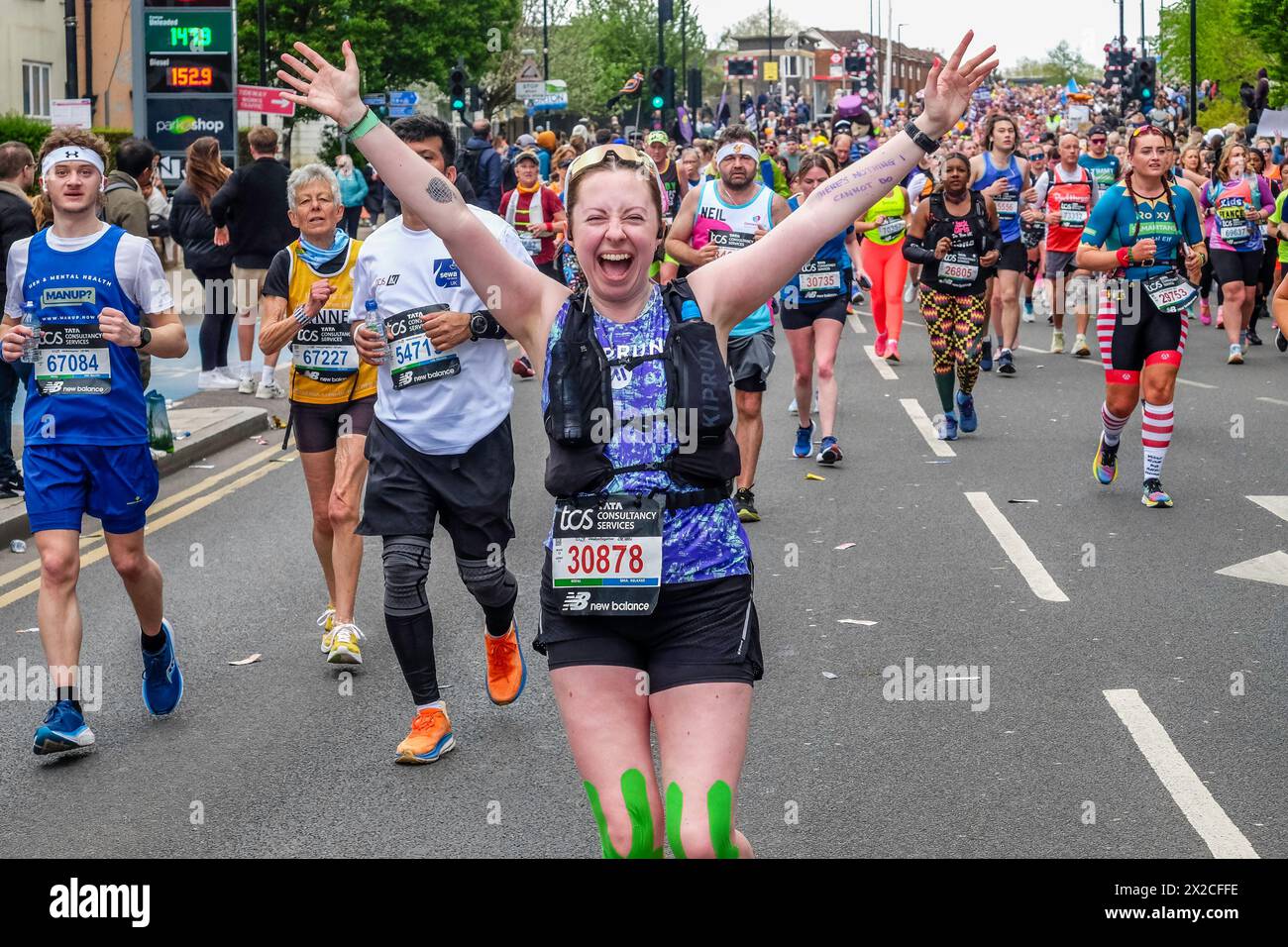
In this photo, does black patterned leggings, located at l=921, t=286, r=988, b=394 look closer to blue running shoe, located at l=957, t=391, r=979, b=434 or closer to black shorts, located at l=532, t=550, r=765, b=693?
blue running shoe, located at l=957, t=391, r=979, b=434

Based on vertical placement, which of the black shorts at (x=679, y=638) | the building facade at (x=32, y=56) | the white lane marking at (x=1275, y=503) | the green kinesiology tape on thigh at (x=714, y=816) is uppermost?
the building facade at (x=32, y=56)

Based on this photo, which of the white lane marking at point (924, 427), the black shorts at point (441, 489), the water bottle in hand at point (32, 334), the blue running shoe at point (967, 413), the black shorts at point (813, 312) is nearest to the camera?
the black shorts at point (441, 489)

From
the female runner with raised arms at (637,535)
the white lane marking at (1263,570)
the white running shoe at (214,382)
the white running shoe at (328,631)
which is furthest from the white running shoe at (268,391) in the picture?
the female runner with raised arms at (637,535)

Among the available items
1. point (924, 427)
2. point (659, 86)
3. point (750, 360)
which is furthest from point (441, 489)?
point (659, 86)

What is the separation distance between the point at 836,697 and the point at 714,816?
3.19 meters

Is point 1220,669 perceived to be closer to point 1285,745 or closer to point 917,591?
point 1285,745

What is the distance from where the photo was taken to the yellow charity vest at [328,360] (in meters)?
7.41

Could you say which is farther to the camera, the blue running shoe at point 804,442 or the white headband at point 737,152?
the blue running shoe at point 804,442

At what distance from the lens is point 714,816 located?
11.9ft

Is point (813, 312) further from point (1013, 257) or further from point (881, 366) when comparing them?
point (881, 366)

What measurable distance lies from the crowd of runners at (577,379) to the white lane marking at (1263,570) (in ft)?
4.64

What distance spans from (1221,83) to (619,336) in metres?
52.2

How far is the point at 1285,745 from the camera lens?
609cm

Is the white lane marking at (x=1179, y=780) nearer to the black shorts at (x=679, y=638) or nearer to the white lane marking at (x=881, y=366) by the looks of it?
the black shorts at (x=679, y=638)
